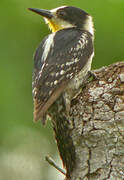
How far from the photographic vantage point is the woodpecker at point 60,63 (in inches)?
192

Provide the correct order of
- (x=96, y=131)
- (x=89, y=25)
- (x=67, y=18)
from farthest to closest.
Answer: (x=67, y=18) < (x=89, y=25) < (x=96, y=131)

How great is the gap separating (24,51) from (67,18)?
33.8 inches

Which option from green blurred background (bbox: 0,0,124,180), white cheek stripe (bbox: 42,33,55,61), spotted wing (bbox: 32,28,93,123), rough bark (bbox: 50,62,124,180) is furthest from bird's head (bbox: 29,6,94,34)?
rough bark (bbox: 50,62,124,180)

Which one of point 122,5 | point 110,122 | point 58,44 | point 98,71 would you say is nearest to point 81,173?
point 110,122

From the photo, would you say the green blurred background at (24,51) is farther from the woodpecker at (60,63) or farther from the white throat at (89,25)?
the white throat at (89,25)

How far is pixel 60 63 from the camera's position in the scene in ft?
17.2

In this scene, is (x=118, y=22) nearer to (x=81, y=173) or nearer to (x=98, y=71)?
(x=98, y=71)

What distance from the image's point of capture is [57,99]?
496 cm

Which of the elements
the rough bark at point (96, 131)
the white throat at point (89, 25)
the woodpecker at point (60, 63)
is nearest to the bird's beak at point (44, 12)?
the woodpecker at point (60, 63)

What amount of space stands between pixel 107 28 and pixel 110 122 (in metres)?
1.41

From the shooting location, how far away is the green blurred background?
5.62 metres

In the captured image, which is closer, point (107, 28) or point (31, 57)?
point (107, 28)

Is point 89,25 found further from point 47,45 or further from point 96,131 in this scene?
point 96,131

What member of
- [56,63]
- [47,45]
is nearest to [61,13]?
[47,45]
